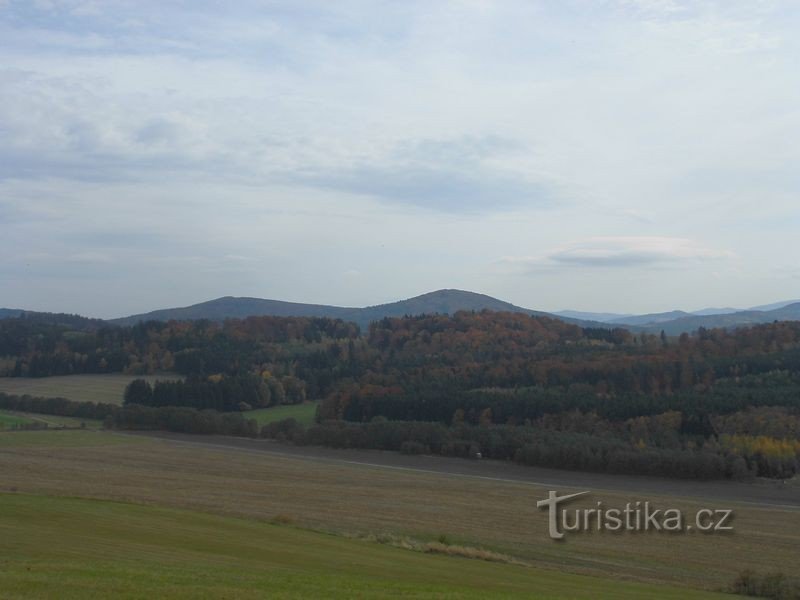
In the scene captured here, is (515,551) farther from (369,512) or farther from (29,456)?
(29,456)

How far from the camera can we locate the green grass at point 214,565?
15.5 m

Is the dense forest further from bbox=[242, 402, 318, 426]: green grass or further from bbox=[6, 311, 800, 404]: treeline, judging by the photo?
bbox=[242, 402, 318, 426]: green grass

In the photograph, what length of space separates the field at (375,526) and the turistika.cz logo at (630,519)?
794mm

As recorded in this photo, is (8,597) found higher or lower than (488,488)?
higher

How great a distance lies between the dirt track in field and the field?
2.93 m

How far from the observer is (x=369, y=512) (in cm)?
3725

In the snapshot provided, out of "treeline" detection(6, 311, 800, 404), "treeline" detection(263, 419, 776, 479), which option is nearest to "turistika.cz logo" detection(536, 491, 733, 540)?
"treeline" detection(263, 419, 776, 479)

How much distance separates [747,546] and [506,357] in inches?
3501

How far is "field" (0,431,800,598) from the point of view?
69.6ft

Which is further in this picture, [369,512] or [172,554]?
[369,512]

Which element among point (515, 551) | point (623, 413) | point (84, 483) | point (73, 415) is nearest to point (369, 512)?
point (515, 551)

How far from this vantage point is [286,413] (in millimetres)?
98750

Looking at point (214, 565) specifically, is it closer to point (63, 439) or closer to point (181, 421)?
point (63, 439)

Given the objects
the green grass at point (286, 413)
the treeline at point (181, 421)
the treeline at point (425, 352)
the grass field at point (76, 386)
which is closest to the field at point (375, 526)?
the treeline at point (181, 421)
